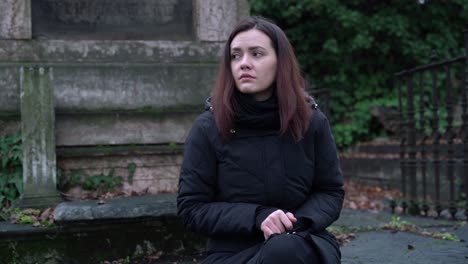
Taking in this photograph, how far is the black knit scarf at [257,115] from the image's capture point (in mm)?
2715

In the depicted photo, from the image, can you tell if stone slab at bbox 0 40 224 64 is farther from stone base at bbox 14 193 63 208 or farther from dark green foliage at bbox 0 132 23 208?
stone base at bbox 14 193 63 208

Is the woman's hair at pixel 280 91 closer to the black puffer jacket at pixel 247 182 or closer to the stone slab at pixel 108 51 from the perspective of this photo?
the black puffer jacket at pixel 247 182

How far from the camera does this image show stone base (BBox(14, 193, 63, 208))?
4.38 meters

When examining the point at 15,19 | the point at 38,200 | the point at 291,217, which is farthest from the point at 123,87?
the point at 291,217

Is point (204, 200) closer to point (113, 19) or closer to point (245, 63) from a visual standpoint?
point (245, 63)

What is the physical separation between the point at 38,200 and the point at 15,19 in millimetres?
1584

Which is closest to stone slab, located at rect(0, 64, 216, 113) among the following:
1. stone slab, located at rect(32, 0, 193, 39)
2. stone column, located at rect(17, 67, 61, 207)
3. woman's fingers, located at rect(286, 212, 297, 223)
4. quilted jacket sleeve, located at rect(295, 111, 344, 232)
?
stone column, located at rect(17, 67, 61, 207)

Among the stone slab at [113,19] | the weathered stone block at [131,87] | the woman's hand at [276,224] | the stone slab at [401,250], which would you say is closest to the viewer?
the woman's hand at [276,224]

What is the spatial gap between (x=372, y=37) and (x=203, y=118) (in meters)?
9.87

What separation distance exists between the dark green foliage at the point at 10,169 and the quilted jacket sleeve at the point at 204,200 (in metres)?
2.26

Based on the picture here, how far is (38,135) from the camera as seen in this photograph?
14.8ft

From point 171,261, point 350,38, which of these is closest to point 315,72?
point 350,38

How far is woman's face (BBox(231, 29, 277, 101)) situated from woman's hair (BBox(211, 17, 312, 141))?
28 millimetres

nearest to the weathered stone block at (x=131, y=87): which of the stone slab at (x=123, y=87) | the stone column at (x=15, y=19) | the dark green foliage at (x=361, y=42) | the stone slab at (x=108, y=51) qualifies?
the stone slab at (x=123, y=87)
